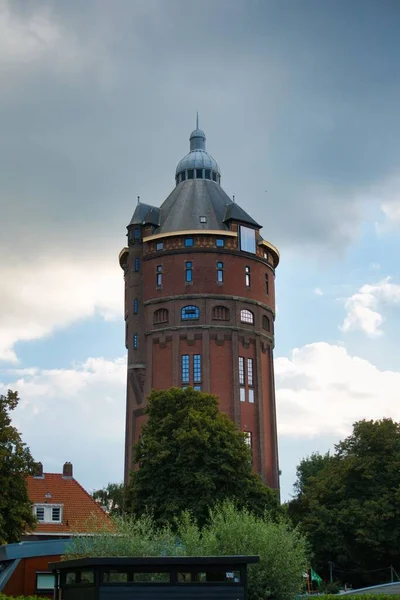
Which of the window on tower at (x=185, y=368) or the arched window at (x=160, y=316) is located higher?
the arched window at (x=160, y=316)

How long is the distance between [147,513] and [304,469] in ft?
164

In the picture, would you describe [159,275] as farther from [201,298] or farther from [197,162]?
[197,162]

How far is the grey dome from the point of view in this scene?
88688 mm

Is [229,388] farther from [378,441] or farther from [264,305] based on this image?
[378,441]

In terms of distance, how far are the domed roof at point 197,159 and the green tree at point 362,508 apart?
1206 inches

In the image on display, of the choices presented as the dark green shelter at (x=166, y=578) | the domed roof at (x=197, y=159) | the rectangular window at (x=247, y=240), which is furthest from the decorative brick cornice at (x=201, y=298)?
the dark green shelter at (x=166, y=578)

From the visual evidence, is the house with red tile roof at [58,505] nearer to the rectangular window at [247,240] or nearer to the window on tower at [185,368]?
the window on tower at [185,368]

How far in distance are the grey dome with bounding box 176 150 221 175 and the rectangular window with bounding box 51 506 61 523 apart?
37.0 metres

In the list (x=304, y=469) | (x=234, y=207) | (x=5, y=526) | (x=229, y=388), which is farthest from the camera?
(x=304, y=469)

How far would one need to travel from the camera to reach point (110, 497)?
106m

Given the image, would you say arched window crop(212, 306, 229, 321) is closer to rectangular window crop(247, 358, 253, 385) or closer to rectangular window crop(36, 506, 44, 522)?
rectangular window crop(247, 358, 253, 385)

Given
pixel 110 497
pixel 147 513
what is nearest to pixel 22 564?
pixel 147 513

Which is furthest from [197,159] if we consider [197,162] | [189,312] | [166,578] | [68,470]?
[166,578]

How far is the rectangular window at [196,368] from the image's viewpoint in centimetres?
7719
